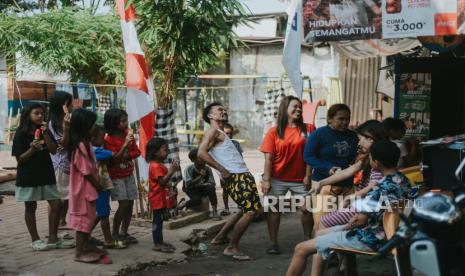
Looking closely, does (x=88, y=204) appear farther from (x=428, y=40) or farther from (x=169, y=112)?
Answer: (x=428, y=40)

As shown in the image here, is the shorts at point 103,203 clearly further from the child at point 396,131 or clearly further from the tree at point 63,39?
the tree at point 63,39

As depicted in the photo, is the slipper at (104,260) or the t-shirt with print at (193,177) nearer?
the slipper at (104,260)

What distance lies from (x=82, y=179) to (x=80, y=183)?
4 cm

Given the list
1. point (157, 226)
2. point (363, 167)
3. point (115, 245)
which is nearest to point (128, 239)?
point (115, 245)

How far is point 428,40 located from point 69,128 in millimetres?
4580

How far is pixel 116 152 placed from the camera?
21.5 ft

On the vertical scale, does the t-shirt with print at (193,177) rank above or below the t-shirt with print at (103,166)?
below

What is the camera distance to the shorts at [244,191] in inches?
261

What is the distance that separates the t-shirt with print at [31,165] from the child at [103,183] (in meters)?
0.51

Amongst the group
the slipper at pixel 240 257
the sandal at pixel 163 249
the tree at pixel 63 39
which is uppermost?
the tree at pixel 63 39

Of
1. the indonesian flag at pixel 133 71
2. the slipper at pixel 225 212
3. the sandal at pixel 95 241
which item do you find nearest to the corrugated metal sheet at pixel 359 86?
the slipper at pixel 225 212

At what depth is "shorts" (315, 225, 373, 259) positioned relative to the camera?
454cm

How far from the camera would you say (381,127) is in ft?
18.3

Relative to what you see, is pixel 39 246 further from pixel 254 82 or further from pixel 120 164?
pixel 254 82
